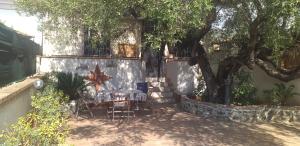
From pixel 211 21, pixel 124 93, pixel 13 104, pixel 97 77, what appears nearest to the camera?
pixel 13 104

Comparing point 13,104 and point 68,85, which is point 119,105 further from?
point 13,104

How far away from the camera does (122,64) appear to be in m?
16.8

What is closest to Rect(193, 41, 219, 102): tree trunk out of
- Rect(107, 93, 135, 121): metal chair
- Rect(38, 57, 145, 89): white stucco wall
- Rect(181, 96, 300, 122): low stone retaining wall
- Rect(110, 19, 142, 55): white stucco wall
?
Rect(181, 96, 300, 122): low stone retaining wall

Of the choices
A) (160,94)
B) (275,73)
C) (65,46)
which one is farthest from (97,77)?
(275,73)

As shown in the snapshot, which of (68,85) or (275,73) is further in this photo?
(68,85)

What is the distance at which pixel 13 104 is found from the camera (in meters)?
8.39

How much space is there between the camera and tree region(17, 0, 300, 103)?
24.8 ft

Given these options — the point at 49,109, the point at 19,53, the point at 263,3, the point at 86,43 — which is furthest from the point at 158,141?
the point at 19,53

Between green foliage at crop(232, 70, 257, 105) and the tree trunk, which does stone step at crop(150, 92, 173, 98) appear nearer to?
the tree trunk

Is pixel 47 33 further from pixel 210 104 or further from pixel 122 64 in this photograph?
pixel 210 104

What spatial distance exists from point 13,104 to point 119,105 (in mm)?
4800

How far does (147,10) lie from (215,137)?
13.4ft

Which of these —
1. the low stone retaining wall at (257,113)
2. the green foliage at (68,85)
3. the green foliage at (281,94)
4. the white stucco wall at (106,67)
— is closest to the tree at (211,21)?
the green foliage at (281,94)

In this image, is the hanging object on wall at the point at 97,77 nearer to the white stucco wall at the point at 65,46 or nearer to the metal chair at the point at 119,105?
the white stucco wall at the point at 65,46
